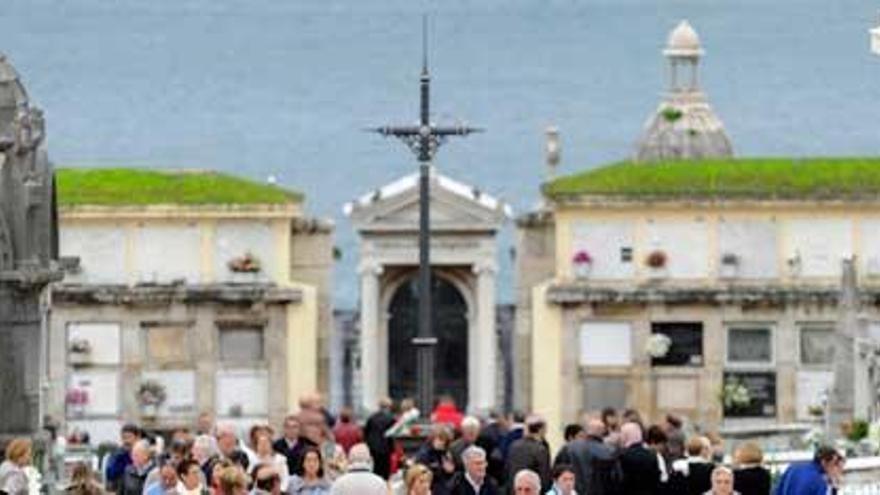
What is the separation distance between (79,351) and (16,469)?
28.8 meters

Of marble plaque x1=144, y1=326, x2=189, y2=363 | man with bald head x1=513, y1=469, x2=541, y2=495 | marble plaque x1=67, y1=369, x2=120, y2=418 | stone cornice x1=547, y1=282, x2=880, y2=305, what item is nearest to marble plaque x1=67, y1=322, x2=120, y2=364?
marble plaque x1=67, y1=369, x2=120, y2=418

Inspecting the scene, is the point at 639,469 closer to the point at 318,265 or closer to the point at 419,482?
the point at 419,482

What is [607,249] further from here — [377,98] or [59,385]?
[377,98]

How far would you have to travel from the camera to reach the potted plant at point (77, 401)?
59.7 m

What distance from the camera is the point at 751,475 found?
31.3 meters

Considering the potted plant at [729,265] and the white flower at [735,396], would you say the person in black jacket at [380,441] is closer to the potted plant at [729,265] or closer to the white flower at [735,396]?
the white flower at [735,396]

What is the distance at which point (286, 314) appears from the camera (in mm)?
61406

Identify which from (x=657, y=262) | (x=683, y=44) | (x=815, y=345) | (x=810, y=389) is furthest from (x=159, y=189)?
(x=683, y=44)

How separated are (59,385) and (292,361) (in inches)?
116

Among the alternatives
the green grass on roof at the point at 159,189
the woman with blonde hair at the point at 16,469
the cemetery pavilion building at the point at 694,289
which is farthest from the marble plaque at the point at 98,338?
the woman with blonde hair at the point at 16,469

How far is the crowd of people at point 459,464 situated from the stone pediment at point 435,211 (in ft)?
79.4

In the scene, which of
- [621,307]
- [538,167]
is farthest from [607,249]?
[538,167]

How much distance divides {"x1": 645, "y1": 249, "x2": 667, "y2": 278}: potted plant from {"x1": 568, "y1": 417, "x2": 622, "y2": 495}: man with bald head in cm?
2606

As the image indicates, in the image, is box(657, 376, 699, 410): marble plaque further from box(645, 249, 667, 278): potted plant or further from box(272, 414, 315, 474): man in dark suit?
box(272, 414, 315, 474): man in dark suit
